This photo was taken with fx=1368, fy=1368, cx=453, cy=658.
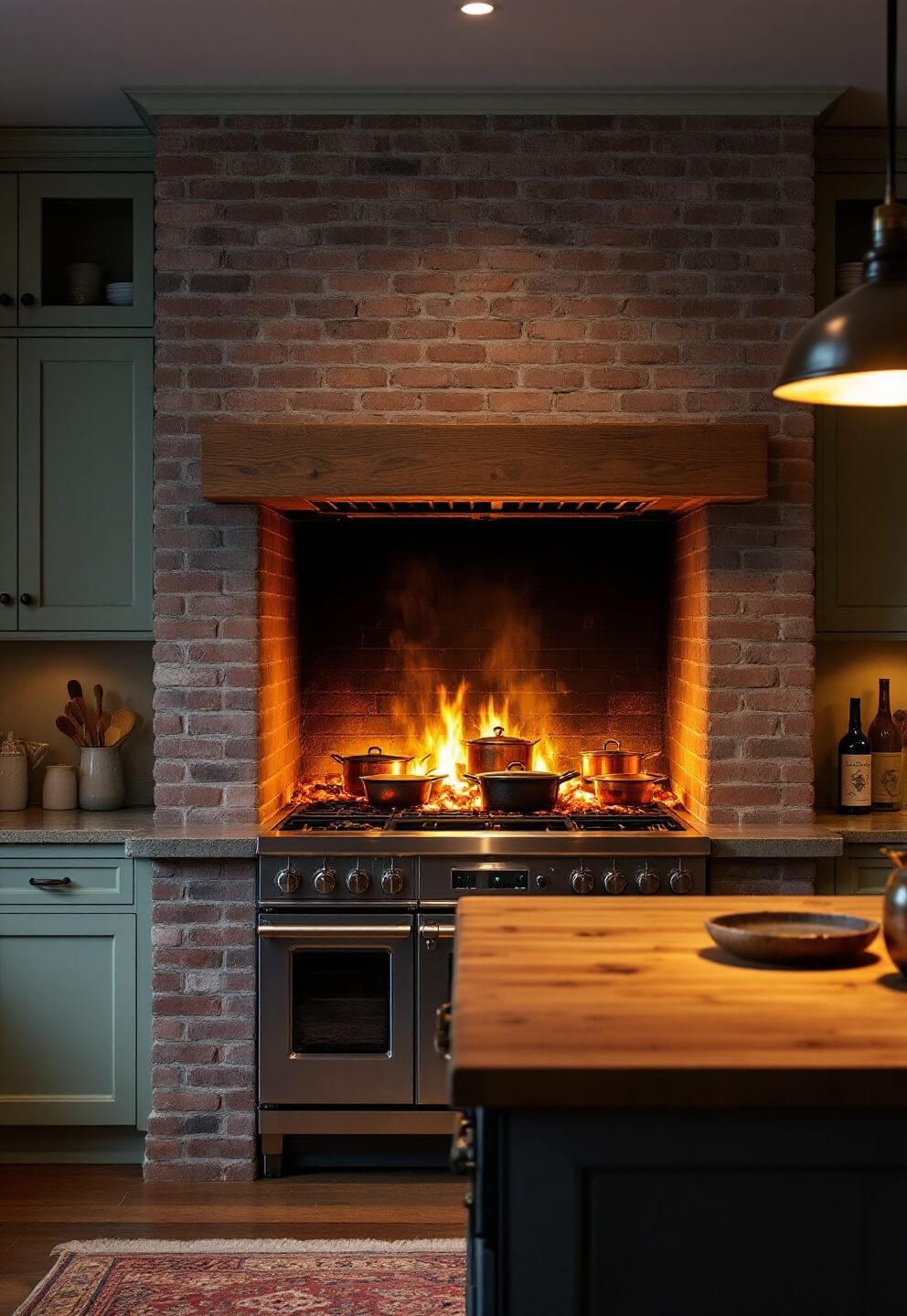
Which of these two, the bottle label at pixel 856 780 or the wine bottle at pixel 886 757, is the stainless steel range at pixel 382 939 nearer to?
the bottle label at pixel 856 780

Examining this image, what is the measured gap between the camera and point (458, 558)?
179 inches

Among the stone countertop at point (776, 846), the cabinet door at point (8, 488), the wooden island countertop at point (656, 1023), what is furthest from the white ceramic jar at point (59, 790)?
the wooden island countertop at point (656, 1023)

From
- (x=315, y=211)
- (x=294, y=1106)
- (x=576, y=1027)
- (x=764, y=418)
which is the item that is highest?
(x=315, y=211)

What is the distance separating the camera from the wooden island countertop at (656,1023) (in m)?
1.60

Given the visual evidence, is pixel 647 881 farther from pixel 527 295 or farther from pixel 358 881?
pixel 527 295

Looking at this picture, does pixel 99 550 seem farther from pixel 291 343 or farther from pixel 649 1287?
pixel 649 1287

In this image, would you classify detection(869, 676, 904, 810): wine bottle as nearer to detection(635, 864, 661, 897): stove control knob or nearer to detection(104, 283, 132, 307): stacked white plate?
detection(635, 864, 661, 897): stove control knob

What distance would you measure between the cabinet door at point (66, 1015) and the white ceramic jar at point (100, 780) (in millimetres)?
522

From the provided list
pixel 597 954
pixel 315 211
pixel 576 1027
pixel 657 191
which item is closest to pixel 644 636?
pixel 657 191

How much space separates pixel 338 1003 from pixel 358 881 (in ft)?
1.17

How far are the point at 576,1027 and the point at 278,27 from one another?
2.73m

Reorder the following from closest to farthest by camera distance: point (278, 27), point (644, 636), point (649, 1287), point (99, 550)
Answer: point (649, 1287)
point (278, 27)
point (99, 550)
point (644, 636)

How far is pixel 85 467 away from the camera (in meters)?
4.18

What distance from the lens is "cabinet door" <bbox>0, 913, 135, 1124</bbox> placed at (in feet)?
12.6
